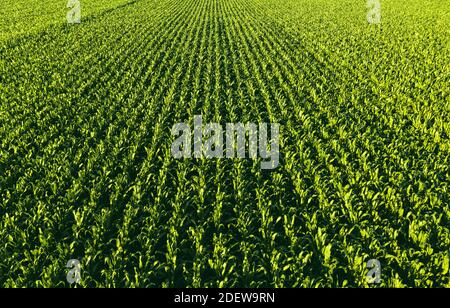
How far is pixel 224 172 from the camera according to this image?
27.8 ft

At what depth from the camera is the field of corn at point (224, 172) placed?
5789 mm
